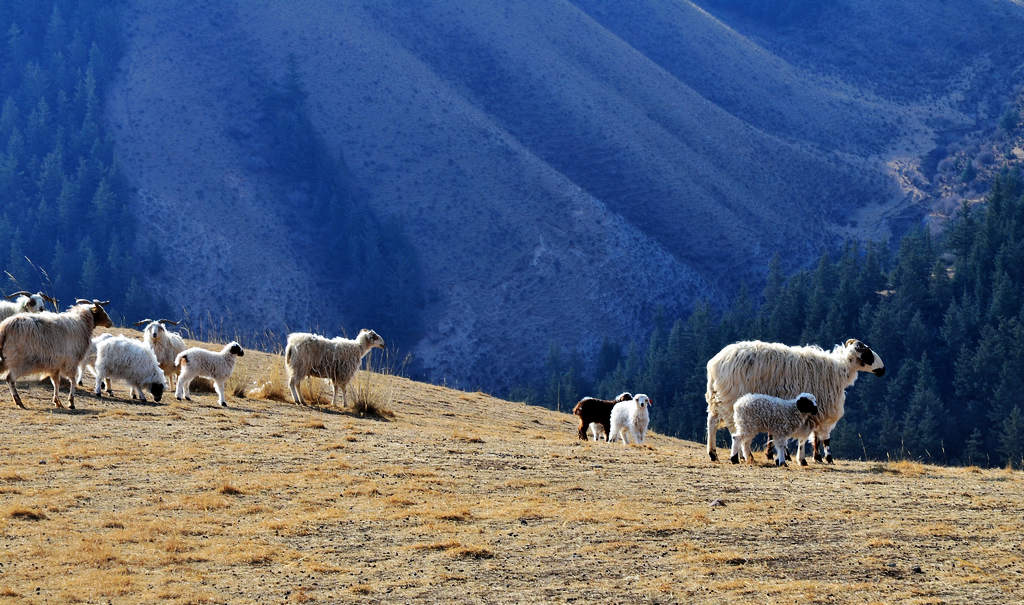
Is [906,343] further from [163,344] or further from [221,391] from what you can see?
[221,391]

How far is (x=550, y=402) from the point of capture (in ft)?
184

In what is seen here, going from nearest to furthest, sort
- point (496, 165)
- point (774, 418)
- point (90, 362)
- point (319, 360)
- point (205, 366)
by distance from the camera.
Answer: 1. point (774, 418)
2. point (205, 366)
3. point (90, 362)
4. point (319, 360)
5. point (496, 165)

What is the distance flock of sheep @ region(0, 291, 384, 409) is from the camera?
1497 centimetres

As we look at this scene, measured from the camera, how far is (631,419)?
1672 cm

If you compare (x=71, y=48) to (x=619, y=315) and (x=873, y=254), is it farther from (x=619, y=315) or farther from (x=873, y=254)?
(x=873, y=254)

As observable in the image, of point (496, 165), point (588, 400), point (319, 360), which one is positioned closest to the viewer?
point (588, 400)

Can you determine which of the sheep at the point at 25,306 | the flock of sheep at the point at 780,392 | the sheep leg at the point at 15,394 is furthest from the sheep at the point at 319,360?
the flock of sheep at the point at 780,392

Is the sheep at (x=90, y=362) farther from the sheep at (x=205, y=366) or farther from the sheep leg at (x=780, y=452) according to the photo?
the sheep leg at (x=780, y=452)

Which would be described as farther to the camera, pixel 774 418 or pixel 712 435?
pixel 712 435

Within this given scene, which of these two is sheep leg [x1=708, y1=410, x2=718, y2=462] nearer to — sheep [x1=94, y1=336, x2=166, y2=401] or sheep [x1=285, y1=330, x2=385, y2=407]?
sheep [x1=285, y1=330, x2=385, y2=407]

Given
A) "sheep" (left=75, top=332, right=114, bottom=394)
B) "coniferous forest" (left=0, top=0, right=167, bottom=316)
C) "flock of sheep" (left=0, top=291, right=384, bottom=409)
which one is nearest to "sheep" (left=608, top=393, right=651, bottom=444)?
"flock of sheep" (left=0, top=291, right=384, bottom=409)

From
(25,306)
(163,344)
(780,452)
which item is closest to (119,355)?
(163,344)

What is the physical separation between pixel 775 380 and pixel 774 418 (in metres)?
1.19

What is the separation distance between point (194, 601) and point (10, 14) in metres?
96.4
